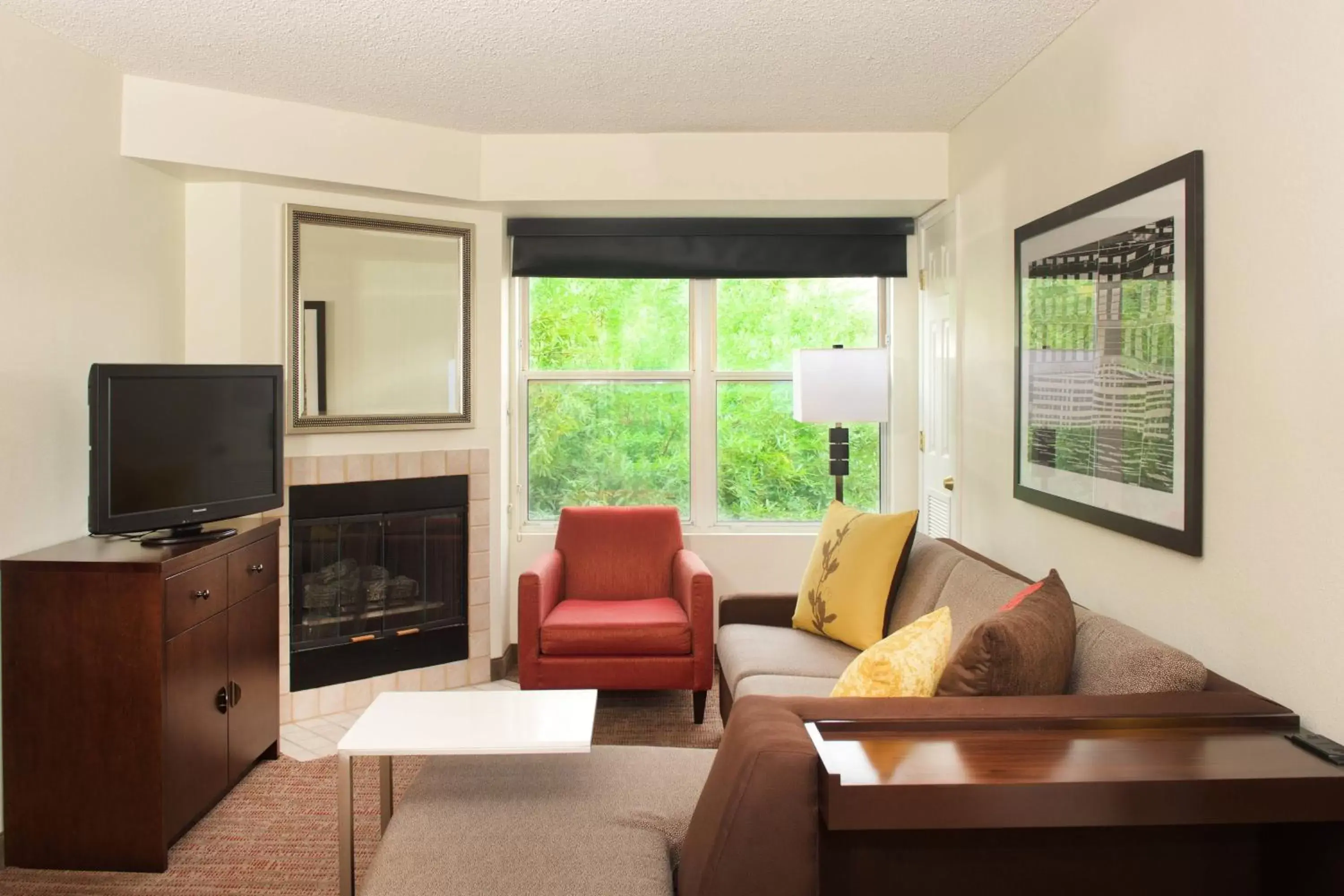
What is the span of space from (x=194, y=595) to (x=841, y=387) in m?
2.56

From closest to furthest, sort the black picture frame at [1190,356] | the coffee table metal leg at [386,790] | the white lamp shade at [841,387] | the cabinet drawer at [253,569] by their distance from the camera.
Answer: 1. the black picture frame at [1190,356]
2. the coffee table metal leg at [386,790]
3. the cabinet drawer at [253,569]
4. the white lamp shade at [841,387]

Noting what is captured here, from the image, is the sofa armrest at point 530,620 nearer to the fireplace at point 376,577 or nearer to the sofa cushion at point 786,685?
the fireplace at point 376,577

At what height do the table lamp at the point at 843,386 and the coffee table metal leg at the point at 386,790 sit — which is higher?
the table lamp at the point at 843,386

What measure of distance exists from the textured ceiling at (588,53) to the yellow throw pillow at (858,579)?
1555 mm

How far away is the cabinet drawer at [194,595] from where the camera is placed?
2715 mm

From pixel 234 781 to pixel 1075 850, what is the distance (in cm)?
267

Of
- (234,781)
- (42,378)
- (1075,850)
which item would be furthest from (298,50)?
(1075,850)

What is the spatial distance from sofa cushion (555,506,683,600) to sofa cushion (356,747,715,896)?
183 cm

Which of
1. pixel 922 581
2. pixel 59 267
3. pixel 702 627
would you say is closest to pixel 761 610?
pixel 702 627

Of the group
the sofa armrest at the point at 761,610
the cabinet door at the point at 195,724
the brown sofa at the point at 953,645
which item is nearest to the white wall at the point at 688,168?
the brown sofa at the point at 953,645

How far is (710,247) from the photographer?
14.9 feet

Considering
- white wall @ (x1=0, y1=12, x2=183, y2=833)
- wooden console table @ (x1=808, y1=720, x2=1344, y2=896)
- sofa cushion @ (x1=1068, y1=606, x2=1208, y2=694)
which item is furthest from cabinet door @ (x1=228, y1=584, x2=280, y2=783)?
sofa cushion @ (x1=1068, y1=606, x2=1208, y2=694)

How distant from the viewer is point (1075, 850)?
1671 mm

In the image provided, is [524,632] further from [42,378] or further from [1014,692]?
[1014,692]
